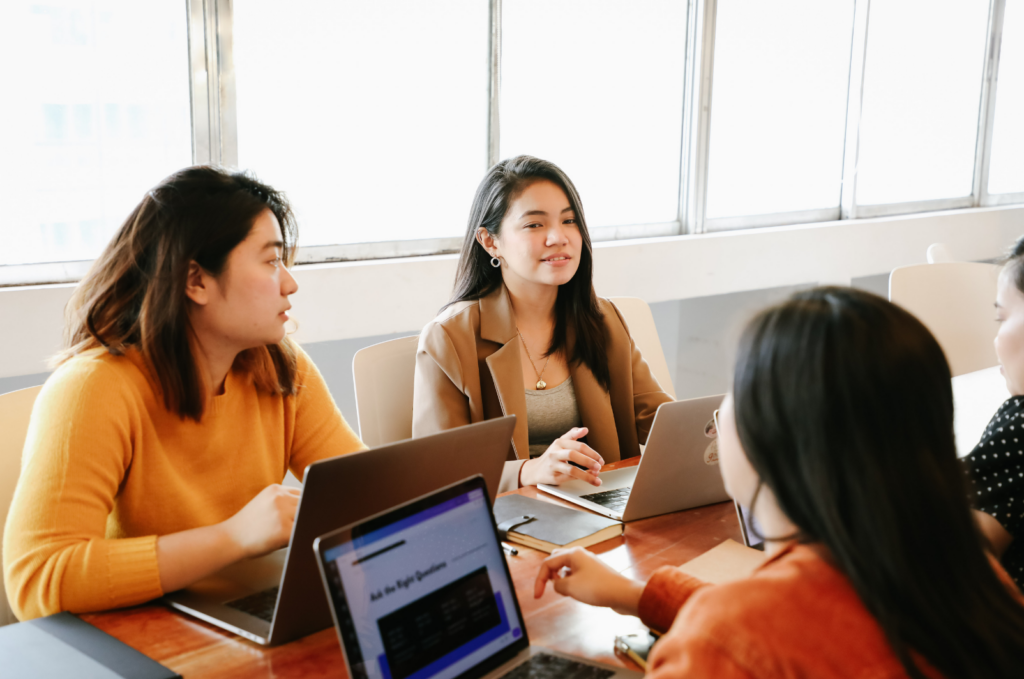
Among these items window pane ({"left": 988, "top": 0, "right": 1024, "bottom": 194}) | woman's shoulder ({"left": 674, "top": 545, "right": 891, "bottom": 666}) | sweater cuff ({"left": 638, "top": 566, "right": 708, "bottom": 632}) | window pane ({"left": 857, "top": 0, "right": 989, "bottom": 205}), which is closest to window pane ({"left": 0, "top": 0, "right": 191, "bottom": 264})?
sweater cuff ({"left": 638, "top": 566, "right": 708, "bottom": 632})

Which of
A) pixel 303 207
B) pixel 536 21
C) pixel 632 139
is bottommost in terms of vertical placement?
pixel 303 207

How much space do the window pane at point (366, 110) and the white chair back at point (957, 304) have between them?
5.30ft

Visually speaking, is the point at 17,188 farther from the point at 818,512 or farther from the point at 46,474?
the point at 818,512

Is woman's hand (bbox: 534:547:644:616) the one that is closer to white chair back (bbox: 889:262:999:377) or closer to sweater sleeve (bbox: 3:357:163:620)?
sweater sleeve (bbox: 3:357:163:620)

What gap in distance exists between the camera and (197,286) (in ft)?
4.53

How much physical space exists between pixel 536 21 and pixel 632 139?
724 mm

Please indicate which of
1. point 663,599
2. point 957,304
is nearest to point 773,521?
point 663,599

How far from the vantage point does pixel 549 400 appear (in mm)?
2090

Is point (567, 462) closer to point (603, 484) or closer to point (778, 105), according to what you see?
point (603, 484)

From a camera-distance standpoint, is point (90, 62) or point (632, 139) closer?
point (90, 62)

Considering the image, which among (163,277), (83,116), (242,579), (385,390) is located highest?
(83,116)

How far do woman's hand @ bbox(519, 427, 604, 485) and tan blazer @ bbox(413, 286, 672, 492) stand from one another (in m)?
0.28

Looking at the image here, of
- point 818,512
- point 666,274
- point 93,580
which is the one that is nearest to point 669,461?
point 818,512

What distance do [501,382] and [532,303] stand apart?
245 mm
